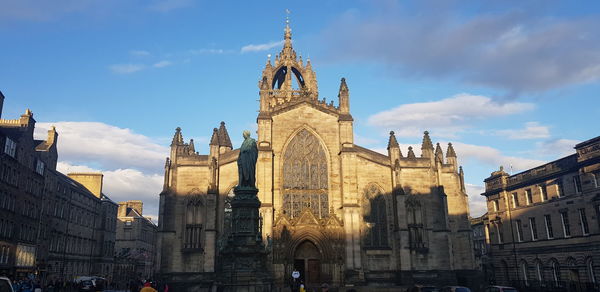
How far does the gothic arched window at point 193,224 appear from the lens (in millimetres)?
34487

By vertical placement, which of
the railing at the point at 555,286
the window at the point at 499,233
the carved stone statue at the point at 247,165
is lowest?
the railing at the point at 555,286

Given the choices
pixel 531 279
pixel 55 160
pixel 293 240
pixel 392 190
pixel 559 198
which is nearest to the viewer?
pixel 293 240

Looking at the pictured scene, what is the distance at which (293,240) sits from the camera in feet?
110

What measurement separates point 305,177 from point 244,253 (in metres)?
18.6

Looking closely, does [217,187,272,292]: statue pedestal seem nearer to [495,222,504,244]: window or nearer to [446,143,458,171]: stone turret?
[446,143,458,171]: stone turret

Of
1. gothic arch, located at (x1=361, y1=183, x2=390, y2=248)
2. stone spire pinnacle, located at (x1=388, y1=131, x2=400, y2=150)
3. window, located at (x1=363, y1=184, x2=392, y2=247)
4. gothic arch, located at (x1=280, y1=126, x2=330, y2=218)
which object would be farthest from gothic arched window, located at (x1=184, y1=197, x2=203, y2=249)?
stone spire pinnacle, located at (x1=388, y1=131, x2=400, y2=150)

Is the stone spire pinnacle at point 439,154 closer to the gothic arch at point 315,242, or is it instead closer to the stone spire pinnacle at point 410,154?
the stone spire pinnacle at point 410,154

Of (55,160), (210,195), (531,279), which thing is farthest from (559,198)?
(55,160)

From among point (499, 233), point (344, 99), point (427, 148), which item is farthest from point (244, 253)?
point (499, 233)

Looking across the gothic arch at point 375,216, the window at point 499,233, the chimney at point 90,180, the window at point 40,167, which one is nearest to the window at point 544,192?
the window at point 499,233

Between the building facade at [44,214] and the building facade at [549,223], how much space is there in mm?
44765

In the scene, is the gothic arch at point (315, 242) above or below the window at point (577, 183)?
below

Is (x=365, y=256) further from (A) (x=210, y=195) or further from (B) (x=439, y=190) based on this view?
(A) (x=210, y=195)

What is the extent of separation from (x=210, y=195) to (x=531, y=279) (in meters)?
29.9
